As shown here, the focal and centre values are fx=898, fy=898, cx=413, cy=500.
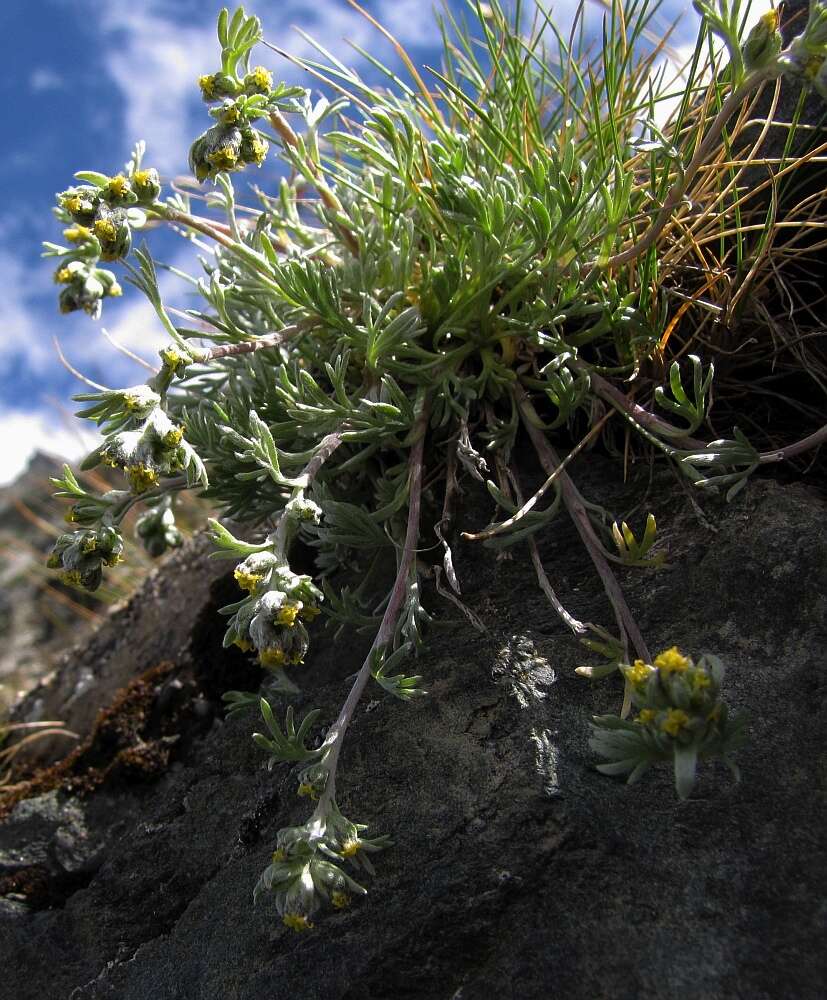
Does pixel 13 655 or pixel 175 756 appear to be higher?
pixel 13 655

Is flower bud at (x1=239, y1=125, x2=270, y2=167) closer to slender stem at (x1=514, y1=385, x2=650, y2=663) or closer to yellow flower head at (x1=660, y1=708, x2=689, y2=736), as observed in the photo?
slender stem at (x1=514, y1=385, x2=650, y2=663)

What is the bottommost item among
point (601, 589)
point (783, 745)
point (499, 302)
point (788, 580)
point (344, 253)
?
point (783, 745)

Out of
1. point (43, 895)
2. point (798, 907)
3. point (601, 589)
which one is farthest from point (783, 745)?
point (43, 895)

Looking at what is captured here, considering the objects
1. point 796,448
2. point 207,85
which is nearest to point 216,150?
point 207,85

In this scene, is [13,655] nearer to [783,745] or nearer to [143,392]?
[143,392]

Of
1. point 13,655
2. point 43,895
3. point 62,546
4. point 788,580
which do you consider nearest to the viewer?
point 788,580

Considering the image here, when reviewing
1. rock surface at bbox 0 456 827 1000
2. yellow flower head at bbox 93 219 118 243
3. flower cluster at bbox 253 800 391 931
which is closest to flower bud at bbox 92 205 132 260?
yellow flower head at bbox 93 219 118 243
